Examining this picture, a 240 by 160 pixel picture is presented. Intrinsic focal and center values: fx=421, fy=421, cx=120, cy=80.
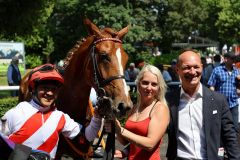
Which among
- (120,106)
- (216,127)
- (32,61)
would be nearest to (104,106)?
(120,106)

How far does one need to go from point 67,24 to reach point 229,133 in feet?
112

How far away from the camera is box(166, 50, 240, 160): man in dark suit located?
3.07 metres

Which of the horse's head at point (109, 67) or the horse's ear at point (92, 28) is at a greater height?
the horse's ear at point (92, 28)

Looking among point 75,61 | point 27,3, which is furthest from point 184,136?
point 27,3

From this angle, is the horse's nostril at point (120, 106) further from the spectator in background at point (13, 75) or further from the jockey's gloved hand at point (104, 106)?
the spectator in background at point (13, 75)

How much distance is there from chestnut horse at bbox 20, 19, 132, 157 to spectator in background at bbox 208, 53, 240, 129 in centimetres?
456

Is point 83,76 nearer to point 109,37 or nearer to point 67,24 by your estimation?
point 109,37

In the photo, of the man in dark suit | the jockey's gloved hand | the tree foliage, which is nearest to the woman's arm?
the man in dark suit

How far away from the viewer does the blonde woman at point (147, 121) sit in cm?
309

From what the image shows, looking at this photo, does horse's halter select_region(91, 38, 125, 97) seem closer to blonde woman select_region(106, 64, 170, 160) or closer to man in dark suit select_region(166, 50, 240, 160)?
blonde woman select_region(106, 64, 170, 160)

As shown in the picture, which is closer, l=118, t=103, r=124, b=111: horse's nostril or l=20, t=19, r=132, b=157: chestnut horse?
l=118, t=103, r=124, b=111: horse's nostril

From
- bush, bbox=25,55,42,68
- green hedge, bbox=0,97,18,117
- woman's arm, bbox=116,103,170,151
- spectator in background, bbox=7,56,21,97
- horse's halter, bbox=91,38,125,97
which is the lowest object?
bush, bbox=25,55,42,68

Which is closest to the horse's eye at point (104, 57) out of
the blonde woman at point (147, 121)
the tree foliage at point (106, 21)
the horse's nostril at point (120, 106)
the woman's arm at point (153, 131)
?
the horse's nostril at point (120, 106)

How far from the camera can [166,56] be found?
43281 mm
